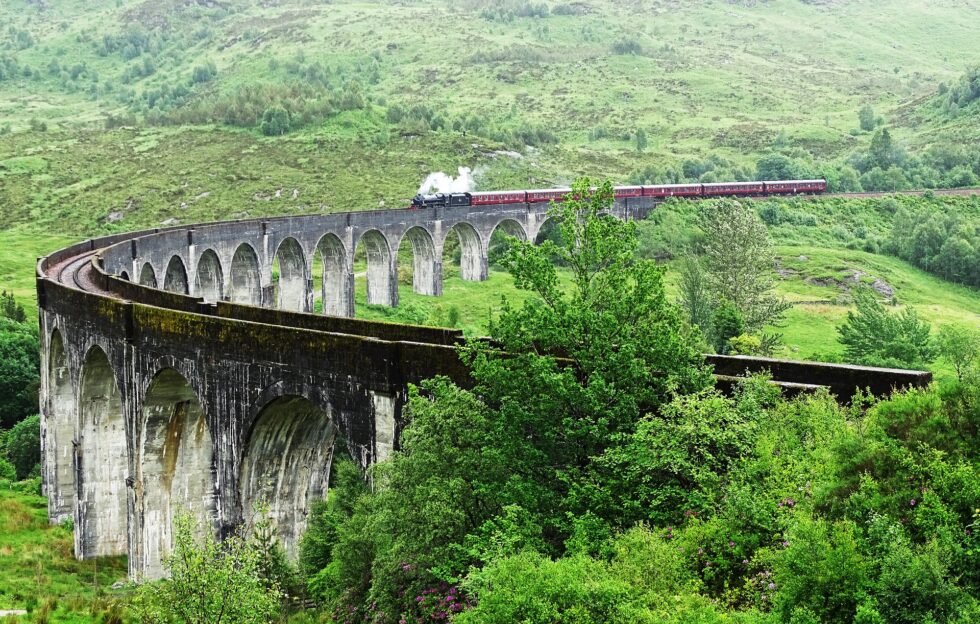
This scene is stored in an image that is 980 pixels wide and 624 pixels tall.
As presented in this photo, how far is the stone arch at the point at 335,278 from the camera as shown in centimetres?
8144

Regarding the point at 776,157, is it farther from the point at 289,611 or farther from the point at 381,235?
the point at 289,611

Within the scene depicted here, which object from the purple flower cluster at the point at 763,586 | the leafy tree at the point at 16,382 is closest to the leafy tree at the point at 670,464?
the purple flower cluster at the point at 763,586

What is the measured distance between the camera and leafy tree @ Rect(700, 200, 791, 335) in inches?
2574

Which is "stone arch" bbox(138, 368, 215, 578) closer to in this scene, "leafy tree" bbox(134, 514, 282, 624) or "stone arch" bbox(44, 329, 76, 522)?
"stone arch" bbox(44, 329, 76, 522)

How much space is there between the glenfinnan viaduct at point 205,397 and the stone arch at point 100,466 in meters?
0.05

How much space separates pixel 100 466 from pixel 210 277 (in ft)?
107

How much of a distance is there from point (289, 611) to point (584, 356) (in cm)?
1123

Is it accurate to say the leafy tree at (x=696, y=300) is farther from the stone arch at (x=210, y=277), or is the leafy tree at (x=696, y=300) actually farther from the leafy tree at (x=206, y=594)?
the leafy tree at (x=206, y=594)

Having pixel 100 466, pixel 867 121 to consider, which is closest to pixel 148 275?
pixel 100 466

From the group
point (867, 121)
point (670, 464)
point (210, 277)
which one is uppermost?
point (867, 121)

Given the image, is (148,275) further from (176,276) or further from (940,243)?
(940,243)

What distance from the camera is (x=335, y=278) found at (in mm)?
83188

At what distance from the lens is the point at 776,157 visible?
144m

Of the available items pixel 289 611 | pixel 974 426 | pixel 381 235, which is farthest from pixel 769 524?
pixel 381 235
